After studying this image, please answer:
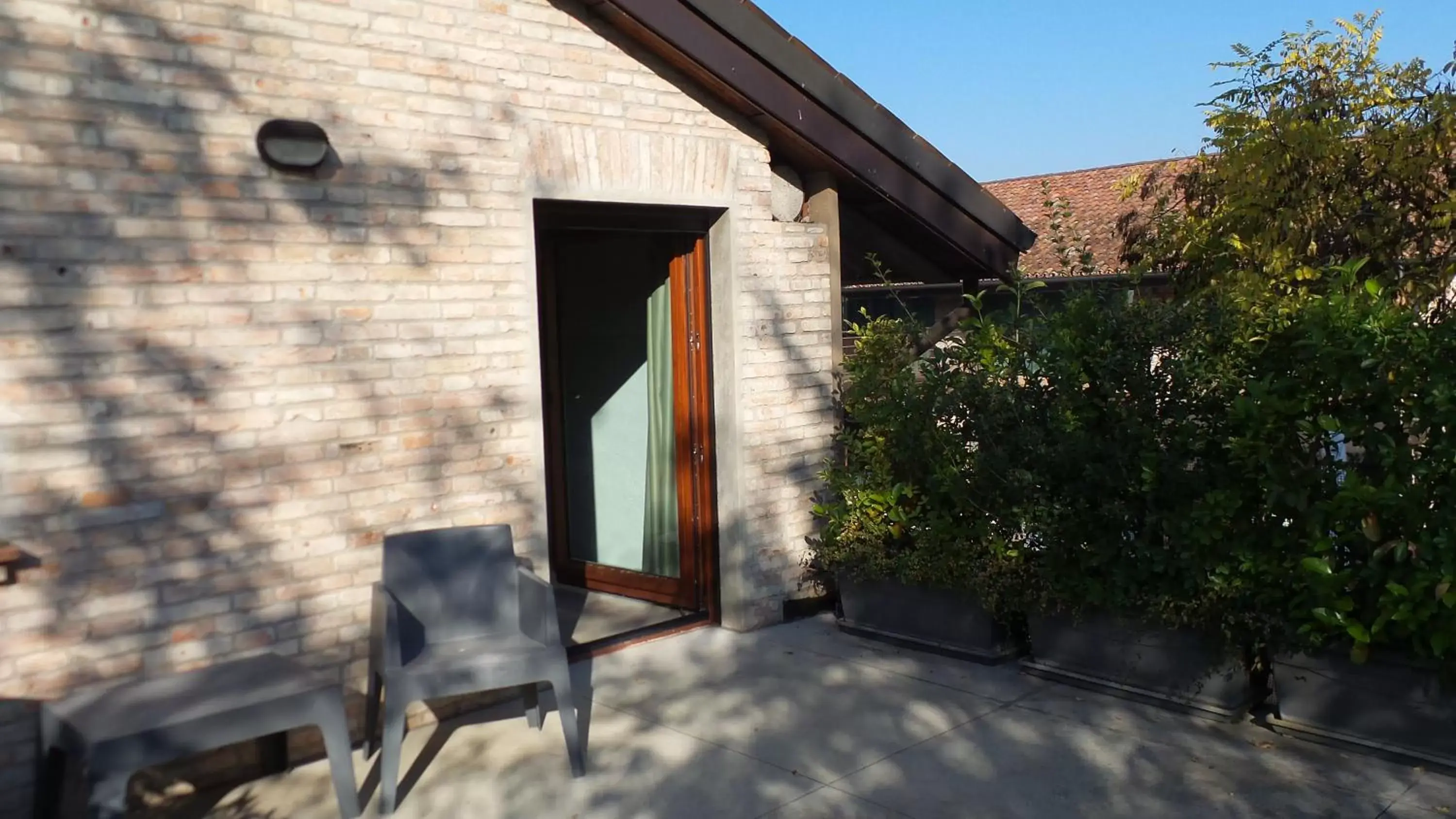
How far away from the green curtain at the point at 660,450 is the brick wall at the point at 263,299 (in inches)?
41.8

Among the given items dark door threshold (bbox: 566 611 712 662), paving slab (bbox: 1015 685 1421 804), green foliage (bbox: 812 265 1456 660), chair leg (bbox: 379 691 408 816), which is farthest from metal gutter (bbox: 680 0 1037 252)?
chair leg (bbox: 379 691 408 816)

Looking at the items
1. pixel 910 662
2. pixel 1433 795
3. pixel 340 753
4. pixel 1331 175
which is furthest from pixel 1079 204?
pixel 340 753

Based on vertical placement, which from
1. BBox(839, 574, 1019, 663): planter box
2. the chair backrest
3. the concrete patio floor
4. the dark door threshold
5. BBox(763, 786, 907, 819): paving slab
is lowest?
BBox(763, 786, 907, 819): paving slab

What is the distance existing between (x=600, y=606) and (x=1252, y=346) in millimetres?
3811

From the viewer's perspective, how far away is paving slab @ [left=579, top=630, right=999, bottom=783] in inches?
172

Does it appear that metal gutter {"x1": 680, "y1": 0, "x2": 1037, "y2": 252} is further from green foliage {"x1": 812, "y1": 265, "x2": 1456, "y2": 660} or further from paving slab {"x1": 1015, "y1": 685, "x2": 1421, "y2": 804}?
paving slab {"x1": 1015, "y1": 685, "x2": 1421, "y2": 804}

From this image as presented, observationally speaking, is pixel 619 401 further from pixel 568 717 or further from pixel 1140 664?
pixel 1140 664

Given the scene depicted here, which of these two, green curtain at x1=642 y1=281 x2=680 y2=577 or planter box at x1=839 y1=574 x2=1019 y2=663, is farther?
green curtain at x1=642 y1=281 x2=680 y2=577

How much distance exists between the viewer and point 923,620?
5.57 meters

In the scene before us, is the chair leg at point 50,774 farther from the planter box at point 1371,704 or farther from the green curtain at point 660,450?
the planter box at point 1371,704

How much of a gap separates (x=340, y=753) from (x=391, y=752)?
0.20 metres

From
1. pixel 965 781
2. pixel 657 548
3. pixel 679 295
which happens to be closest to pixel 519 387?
pixel 679 295

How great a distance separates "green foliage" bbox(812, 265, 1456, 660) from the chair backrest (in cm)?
195

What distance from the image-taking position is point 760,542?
5.98 meters
